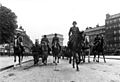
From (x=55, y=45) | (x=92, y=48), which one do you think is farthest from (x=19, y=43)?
(x=92, y=48)

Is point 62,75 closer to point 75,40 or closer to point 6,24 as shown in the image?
point 75,40

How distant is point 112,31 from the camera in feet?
327

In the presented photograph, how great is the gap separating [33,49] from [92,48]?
19.6ft

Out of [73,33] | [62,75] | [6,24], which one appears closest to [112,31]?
[6,24]

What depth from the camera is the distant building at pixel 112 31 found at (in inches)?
3775

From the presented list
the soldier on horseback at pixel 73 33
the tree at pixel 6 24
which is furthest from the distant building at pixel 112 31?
the soldier on horseback at pixel 73 33

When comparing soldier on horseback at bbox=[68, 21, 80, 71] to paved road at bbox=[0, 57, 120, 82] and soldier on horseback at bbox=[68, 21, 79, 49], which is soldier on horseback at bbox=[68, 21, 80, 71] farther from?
paved road at bbox=[0, 57, 120, 82]

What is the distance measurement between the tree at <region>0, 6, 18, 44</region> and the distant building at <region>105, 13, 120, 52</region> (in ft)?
182

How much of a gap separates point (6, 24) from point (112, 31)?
200ft

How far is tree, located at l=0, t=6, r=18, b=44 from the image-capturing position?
5416 centimetres

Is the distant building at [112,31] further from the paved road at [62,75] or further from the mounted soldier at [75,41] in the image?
the paved road at [62,75]

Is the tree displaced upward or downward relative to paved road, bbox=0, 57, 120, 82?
upward

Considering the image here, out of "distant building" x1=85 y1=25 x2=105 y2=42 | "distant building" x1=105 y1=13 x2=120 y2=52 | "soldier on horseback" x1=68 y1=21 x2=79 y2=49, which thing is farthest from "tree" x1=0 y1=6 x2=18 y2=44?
"distant building" x1=85 y1=25 x2=105 y2=42

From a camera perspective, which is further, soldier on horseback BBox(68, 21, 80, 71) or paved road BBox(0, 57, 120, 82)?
soldier on horseback BBox(68, 21, 80, 71)
